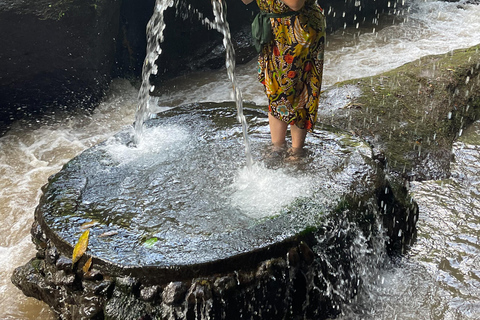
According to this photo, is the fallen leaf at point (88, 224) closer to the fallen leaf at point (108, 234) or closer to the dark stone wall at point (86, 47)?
the fallen leaf at point (108, 234)

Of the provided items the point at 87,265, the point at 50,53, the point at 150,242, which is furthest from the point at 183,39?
the point at 87,265

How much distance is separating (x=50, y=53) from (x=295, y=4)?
4056 millimetres

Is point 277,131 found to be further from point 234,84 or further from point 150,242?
point 150,242

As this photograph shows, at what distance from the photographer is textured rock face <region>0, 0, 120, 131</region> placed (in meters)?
5.36

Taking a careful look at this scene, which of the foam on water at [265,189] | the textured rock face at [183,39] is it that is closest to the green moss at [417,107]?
the foam on water at [265,189]

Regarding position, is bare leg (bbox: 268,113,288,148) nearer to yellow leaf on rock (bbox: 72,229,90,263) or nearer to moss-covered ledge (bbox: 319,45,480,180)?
moss-covered ledge (bbox: 319,45,480,180)

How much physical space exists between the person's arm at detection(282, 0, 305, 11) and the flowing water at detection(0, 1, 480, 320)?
→ 171 centimetres

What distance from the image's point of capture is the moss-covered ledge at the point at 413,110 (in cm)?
403

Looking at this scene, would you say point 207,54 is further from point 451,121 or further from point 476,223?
point 476,223

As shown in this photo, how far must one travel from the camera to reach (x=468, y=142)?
4.48 m

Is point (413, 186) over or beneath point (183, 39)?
beneath

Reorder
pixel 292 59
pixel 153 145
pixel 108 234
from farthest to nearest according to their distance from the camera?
pixel 153 145 < pixel 292 59 < pixel 108 234

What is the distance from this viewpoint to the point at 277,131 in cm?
337

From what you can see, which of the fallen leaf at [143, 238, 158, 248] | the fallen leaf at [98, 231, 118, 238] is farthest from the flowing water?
the fallen leaf at [143, 238, 158, 248]
